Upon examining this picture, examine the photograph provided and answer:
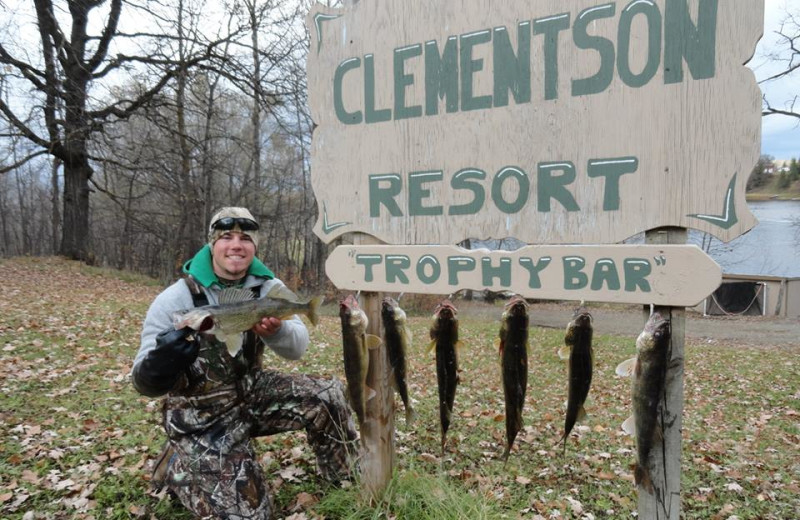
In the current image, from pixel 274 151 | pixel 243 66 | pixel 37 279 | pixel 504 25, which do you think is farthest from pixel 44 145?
pixel 504 25

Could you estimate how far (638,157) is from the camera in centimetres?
230

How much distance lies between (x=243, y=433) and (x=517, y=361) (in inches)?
72.2

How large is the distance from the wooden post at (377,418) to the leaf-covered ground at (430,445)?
127 millimetres

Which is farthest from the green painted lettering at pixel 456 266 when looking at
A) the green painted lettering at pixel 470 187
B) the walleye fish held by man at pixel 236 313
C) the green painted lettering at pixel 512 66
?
the green painted lettering at pixel 512 66

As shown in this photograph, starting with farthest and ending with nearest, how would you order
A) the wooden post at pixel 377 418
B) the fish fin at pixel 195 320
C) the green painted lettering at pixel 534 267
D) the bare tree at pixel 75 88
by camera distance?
the bare tree at pixel 75 88 < the wooden post at pixel 377 418 < the fish fin at pixel 195 320 < the green painted lettering at pixel 534 267

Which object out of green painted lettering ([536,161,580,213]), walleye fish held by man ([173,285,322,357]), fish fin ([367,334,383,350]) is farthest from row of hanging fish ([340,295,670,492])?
green painted lettering ([536,161,580,213])

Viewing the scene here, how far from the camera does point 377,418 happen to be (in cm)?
320

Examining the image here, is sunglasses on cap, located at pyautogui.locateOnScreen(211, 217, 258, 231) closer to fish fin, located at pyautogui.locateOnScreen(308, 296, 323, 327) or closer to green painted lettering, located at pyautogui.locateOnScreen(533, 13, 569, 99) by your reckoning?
fish fin, located at pyautogui.locateOnScreen(308, 296, 323, 327)

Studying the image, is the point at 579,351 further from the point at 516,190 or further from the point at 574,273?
the point at 516,190

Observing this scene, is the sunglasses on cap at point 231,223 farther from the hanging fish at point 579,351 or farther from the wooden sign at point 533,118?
the hanging fish at point 579,351

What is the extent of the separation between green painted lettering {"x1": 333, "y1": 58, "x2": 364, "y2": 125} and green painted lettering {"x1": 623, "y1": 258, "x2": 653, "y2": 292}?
172cm

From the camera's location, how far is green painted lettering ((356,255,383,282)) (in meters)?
3.00

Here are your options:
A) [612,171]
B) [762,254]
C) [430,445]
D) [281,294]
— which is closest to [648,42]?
[612,171]

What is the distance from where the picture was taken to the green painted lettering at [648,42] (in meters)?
2.22
